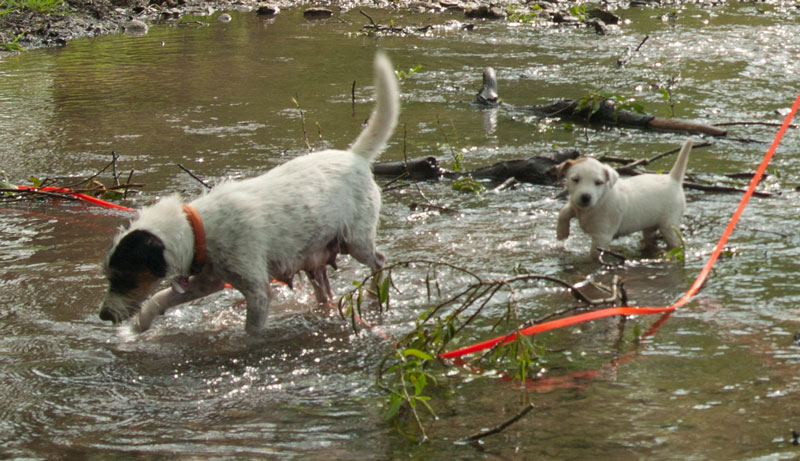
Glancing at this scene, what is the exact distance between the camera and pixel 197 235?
5.19m

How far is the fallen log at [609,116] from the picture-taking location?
32.2 ft

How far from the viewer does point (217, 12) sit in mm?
22984

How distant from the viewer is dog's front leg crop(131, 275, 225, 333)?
5.59 metres

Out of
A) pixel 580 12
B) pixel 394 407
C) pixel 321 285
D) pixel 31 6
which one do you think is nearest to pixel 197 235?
pixel 321 285

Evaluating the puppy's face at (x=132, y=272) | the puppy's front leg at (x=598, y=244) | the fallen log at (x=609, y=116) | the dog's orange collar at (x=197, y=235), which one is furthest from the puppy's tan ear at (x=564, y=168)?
the fallen log at (x=609, y=116)

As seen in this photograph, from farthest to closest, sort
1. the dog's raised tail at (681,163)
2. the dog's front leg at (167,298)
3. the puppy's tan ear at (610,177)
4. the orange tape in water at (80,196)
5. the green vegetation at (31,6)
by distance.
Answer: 1. the green vegetation at (31,6)
2. the orange tape in water at (80,196)
3. the dog's raised tail at (681,163)
4. the puppy's tan ear at (610,177)
5. the dog's front leg at (167,298)

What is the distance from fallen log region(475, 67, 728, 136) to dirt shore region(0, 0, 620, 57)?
6.87 metres

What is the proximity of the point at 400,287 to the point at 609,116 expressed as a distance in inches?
195

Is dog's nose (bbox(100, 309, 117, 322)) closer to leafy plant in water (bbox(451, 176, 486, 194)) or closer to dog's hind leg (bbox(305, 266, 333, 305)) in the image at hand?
dog's hind leg (bbox(305, 266, 333, 305))

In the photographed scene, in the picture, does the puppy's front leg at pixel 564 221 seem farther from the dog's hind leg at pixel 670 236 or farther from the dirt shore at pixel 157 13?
the dirt shore at pixel 157 13

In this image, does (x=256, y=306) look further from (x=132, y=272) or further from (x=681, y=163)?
(x=681, y=163)

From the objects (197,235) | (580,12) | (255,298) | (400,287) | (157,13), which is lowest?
(400,287)

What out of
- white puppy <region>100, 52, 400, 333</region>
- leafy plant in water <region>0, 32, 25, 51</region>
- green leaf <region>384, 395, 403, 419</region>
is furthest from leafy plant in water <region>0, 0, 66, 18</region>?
green leaf <region>384, 395, 403, 419</region>

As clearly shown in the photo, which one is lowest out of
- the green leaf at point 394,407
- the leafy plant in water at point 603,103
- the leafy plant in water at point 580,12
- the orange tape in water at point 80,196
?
the orange tape in water at point 80,196
